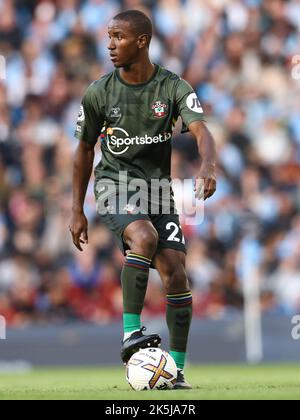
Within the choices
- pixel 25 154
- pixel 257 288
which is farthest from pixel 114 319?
pixel 25 154

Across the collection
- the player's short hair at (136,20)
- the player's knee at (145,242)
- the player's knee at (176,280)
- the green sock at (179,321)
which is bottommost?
the green sock at (179,321)

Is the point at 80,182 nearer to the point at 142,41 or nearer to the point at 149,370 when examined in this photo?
the point at 142,41

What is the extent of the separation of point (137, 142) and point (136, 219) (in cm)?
65

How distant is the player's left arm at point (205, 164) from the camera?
6.62 metres

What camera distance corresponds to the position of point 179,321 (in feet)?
24.9

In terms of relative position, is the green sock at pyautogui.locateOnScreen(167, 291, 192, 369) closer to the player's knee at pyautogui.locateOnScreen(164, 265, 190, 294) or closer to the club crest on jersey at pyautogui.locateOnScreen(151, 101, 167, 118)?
the player's knee at pyautogui.locateOnScreen(164, 265, 190, 294)

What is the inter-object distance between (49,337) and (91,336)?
0.56 metres

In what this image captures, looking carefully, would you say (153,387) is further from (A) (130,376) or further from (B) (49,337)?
(B) (49,337)

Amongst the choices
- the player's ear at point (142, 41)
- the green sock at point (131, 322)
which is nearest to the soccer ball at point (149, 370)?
the green sock at point (131, 322)

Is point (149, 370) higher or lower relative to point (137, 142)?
lower

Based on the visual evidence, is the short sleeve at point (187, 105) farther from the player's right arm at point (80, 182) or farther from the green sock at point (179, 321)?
the green sock at point (179, 321)

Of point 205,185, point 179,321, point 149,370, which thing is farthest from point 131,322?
point 205,185

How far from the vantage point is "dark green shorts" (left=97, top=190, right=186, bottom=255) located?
7195 millimetres

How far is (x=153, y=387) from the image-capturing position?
688 cm
